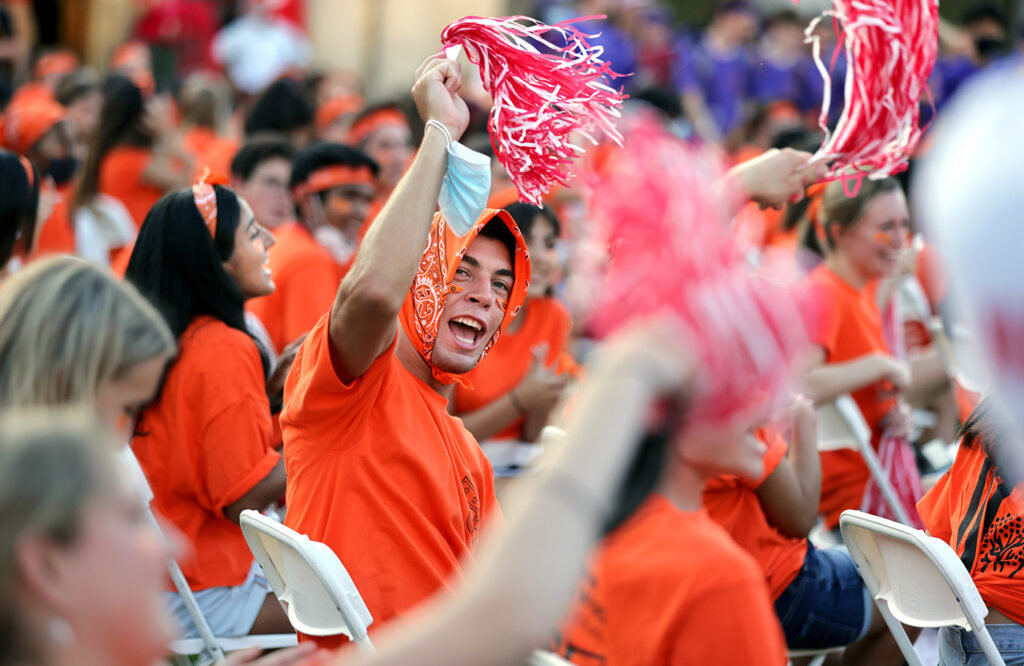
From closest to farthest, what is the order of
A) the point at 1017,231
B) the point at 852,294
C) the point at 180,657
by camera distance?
the point at 1017,231
the point at 180,657
the point at 852,294

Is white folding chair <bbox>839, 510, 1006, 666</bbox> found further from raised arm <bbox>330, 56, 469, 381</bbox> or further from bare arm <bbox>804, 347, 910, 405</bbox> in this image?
raised arm <bbox>330, 56, 469, 381</bbox>

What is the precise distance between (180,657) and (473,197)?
67.2 inches

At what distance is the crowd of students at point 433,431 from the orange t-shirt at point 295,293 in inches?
0.5

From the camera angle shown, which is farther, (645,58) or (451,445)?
(645,58)

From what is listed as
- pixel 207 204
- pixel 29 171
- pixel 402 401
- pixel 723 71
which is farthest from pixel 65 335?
pixel 723 71

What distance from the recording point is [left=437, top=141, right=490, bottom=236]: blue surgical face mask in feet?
7.45

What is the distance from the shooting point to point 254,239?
3.44 m

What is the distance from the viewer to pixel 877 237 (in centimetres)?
415

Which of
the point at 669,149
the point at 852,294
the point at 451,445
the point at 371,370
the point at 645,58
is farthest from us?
the point at 645,58

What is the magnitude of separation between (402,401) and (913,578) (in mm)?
1211

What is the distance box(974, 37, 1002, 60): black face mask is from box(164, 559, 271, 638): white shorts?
29.7ft

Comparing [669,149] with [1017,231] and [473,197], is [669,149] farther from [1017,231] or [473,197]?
[473,197]

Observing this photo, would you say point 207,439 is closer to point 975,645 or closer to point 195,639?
point 195,639

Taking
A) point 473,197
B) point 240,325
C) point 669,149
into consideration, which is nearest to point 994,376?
point 669,149
